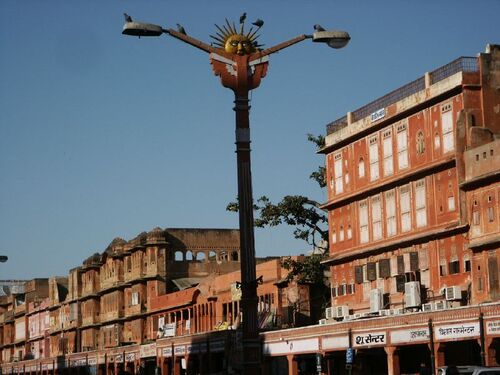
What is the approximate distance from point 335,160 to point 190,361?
2344 centimetres

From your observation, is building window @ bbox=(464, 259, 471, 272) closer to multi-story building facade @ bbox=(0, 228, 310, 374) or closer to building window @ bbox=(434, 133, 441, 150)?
building window @ bbox=(434, 133, 441, 150)

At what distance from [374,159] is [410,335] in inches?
510

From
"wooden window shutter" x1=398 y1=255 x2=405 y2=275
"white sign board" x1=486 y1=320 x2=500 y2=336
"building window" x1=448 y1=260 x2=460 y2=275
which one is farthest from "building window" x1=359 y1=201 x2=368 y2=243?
"white sign board" x1=486 y1=320 x2=500 y2=336

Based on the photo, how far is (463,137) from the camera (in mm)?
53875

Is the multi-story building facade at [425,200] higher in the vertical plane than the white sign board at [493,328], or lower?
higher

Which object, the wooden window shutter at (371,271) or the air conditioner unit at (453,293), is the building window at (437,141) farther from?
the wooden window shutter at (371,271)

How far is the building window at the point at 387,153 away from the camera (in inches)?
2368

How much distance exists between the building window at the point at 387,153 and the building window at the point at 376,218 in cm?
179

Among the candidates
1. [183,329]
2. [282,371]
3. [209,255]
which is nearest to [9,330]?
[209,255]

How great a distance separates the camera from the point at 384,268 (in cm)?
6031

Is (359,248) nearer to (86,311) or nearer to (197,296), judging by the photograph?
(197,296)

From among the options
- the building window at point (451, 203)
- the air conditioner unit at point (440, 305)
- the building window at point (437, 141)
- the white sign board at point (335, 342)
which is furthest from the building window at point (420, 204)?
the white sign board at point (335, 342)

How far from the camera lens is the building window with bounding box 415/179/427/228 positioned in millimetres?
56719

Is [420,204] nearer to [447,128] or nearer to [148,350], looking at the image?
[447,128]
